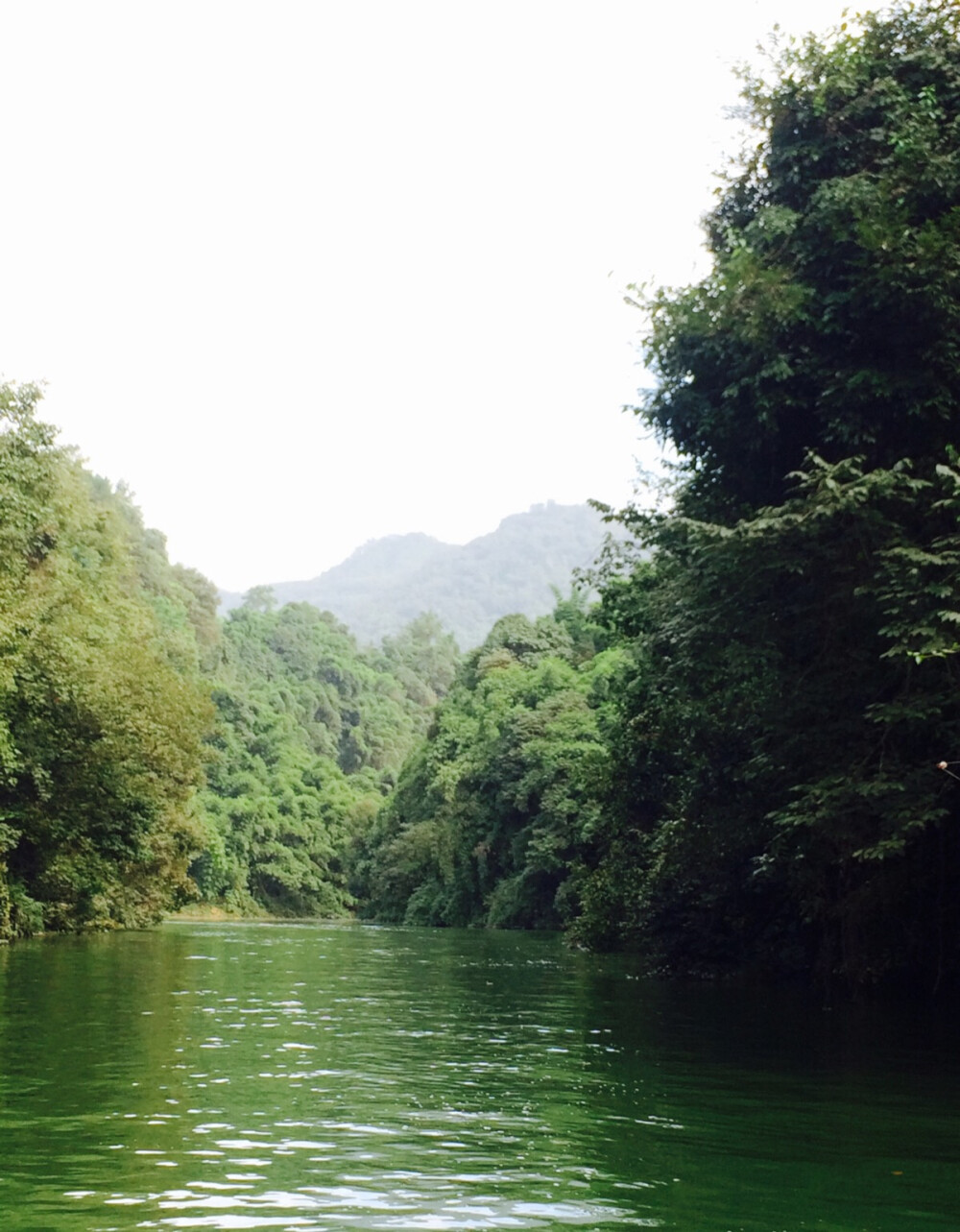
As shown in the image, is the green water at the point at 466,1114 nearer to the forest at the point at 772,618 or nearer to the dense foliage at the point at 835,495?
the dense foliage at the point at 835,495

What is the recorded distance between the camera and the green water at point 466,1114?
24.9 feet

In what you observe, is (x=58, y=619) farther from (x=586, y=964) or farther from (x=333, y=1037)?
(x=333, y=1037)

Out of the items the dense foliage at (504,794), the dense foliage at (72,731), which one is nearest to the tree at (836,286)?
the dense foliage at (72,731)

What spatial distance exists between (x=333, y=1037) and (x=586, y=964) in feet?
Answer: 63.7

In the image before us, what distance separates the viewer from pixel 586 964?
113 feet

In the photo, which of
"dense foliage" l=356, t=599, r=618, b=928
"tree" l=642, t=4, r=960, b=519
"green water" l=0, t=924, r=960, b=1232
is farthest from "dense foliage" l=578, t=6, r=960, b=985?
"dense foliage" l=356, t=599, r=618, b=928

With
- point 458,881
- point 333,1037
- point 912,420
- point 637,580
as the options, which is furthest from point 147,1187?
point 458,881

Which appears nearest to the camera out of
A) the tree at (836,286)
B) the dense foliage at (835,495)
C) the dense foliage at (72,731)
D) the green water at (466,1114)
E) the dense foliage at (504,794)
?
the green water at (466,1114)

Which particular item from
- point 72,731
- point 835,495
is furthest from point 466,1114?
point 72,731

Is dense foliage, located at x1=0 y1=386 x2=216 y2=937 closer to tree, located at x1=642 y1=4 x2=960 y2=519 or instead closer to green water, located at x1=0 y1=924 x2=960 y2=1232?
green water, located at x1=0 y1=924 x2=960 y2=1232

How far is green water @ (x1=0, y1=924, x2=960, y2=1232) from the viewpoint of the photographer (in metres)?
7.59

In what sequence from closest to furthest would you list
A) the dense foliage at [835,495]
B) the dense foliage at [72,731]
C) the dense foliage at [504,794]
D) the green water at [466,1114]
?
the green water at [466,1114], the dense foliage at [835,495], the dense foliage at [72,731], the dense foliage at [504,794]

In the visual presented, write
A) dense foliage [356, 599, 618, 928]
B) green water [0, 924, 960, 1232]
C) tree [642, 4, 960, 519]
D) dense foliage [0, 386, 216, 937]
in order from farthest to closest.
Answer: dense foliage [356, 599, 618, 928] < dense foliage [0, 386, 216, 937] < tree [642, 4, 960, 519] < green water [0, 924, 960, 1232]

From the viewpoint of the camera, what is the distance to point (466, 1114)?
35.1ft
